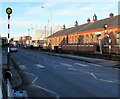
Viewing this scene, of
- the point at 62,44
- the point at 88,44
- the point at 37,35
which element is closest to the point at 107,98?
the point at 88,44

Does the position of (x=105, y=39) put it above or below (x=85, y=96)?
above

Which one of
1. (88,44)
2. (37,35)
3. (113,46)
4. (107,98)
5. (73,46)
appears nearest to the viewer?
(107,98)

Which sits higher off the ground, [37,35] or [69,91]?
[37,35]

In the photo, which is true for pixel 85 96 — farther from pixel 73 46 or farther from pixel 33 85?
pixel 73 46

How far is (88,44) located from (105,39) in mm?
7029

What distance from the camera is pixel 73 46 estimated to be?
56.2 m

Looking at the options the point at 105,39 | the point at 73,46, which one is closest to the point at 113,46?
the point at 105,39

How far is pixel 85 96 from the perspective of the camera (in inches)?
333

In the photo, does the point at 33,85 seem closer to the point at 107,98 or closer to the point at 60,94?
the point at 60,94

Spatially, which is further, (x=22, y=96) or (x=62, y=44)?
(x=62, y=44)

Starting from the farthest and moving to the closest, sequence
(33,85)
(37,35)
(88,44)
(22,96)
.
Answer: (37,35) < (88,44) < (33,85) < (22,96)

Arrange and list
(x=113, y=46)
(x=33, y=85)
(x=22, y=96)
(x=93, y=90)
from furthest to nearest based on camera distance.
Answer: (x=113, y=46)
(x=33, y=85)
(x=93, y=90)
(x=22, y=96)

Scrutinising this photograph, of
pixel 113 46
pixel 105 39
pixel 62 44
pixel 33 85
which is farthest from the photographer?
pixel 62 44

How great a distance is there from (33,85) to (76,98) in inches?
139
